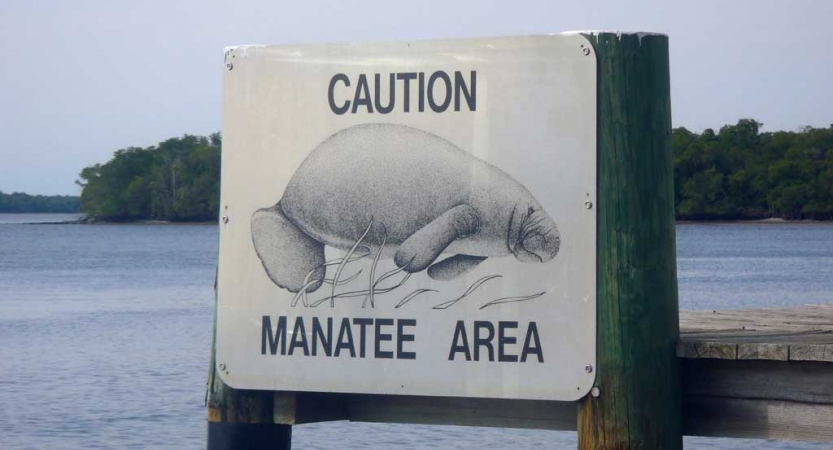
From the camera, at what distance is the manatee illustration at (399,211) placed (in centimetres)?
437

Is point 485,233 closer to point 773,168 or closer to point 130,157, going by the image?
point 773,168

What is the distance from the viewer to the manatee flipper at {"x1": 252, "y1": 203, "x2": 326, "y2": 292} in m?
4.59

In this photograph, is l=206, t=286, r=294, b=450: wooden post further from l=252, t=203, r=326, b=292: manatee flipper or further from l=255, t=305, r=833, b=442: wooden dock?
l=252, t=203, r=326, b=292: manatee flipper

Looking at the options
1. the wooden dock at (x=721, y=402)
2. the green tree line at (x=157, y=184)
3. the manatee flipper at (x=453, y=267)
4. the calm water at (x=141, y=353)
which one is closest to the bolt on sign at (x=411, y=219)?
the manatee flipper at (x=453, y=267)

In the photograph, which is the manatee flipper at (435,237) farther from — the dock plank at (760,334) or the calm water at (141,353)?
the calm water at (141,353)

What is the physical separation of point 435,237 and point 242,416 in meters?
1.05

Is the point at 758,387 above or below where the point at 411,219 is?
below

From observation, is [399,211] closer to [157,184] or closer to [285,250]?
[285,250]

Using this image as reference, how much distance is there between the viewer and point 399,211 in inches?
176

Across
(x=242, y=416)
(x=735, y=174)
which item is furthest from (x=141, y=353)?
(x=735, y=174)

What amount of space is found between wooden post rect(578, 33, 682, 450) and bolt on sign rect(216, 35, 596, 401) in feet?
0.18

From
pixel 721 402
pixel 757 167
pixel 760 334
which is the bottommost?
pixel 721 402

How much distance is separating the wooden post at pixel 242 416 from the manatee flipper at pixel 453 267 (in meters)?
0.78

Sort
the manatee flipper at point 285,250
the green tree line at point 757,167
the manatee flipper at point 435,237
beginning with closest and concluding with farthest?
the manatee flipper at point 435,237 < the manatee flipper at point 285,250 < the green tree line at point 757,167
